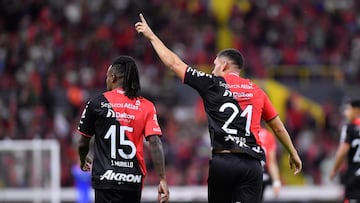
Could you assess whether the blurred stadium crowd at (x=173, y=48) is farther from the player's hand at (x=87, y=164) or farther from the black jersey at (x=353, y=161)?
the player's hand at (x=87, y=164)

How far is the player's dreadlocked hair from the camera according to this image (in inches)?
378

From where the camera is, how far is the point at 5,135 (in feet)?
69.6

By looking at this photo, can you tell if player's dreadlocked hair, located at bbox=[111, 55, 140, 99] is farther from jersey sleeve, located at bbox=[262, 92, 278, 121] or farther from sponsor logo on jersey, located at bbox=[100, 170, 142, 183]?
jersey sleeve, located at bbox=[262, 92, 278, 121]

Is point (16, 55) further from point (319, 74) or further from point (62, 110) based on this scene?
point (319, 74)

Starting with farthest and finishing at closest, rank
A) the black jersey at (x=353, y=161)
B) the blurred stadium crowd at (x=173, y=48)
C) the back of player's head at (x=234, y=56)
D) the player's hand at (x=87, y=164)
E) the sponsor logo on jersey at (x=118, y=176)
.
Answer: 1. the blurred stadium crowd at (x=173, y=48)
2. the black jersey at (x=353, y=161)
3. the back of player's head at (x=234, y=56)
4. the player's hand at (x=87, y=164)
5. the sponsor logo on jersey at (x=118, y=176)

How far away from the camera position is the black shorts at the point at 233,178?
991cm

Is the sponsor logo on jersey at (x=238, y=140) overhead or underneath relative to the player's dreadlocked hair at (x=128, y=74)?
underneath

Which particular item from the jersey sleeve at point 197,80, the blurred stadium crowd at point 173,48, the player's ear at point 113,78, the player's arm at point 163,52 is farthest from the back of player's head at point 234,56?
the blurred stadium crowd at point 173,48

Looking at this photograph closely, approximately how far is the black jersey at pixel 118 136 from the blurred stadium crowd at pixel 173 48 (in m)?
10.9

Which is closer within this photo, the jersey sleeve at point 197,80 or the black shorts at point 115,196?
the black shorts at point 115,196

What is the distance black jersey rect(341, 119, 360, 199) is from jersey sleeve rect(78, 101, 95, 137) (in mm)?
3962

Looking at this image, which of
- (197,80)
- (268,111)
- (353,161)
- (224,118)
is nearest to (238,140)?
(224,118)

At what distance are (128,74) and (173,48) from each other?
16.7m

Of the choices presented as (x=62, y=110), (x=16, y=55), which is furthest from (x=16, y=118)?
(x=16, y=55)
